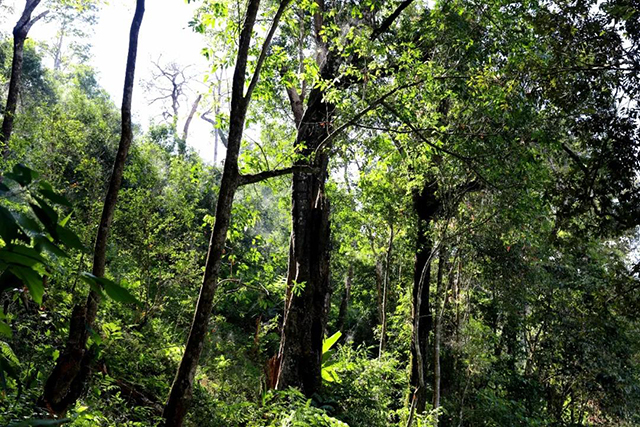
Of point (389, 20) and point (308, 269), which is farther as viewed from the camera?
point (308, 269)

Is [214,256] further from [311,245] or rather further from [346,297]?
[346,297]

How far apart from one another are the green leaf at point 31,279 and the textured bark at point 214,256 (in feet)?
9.29

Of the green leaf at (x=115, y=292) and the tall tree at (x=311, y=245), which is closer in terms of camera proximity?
the green leaf at (x=115, y=292)

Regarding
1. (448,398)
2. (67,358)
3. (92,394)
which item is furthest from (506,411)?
(67,358)

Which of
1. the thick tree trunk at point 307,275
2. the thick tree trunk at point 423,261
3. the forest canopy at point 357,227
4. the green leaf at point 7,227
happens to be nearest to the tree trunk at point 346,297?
the forest canopy at point 357,227

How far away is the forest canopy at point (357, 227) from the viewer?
12.2 feet

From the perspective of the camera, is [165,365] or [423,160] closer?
[165,365]

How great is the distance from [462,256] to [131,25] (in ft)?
27.1

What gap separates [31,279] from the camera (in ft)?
2.41

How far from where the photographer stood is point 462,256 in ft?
34.5

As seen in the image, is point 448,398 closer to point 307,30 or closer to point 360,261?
point 360,261

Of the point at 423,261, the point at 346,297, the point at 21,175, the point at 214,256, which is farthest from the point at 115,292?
the point at 346,297

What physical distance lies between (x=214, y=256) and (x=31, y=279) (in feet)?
9.57

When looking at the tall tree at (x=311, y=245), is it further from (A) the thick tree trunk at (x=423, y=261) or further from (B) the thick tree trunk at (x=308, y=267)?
(A) the thick tree trunk at (x=423, y=261)
